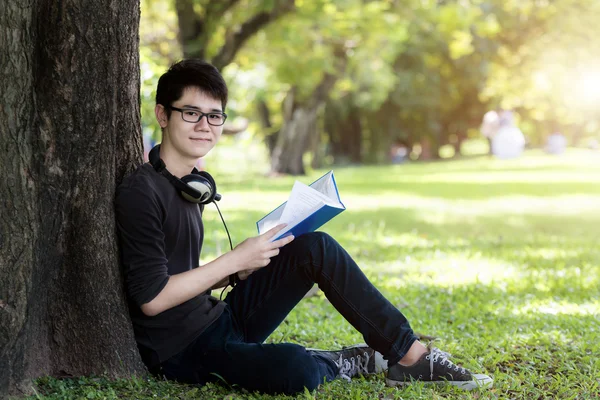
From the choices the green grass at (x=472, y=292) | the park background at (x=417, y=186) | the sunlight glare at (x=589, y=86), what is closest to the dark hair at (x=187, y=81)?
the park background at (x=417, y=186)

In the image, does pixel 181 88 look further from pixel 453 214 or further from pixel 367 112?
pixel 367 112

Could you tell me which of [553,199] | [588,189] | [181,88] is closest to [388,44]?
[588,189]

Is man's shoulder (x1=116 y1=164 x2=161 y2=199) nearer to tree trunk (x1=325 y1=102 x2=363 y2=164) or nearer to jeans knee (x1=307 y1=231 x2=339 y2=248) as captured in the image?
jeans knee (x1=307 y1=231 x2=339 y2=248)

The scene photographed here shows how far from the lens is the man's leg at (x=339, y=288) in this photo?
11.9 feet

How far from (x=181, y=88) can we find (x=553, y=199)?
1420 centimetres

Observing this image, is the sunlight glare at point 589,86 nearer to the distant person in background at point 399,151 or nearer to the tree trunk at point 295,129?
the tree trunk at point 295,129

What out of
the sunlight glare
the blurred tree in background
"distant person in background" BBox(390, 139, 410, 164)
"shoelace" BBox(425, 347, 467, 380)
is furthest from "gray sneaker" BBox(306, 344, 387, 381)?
"distant person in background" BBox(390, 139, 410, 164)

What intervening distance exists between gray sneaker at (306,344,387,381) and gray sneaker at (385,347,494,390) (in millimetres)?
253

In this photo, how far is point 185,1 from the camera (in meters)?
15.6

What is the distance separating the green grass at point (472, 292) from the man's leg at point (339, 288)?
270mm

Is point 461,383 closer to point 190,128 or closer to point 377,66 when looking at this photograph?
point 190,128

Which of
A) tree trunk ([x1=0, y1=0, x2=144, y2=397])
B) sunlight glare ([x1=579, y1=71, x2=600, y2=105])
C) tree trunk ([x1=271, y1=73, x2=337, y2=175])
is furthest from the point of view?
sunlight glare ([x1=579, y1=71, x2=600, y2=105])

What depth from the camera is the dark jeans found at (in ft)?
11.5

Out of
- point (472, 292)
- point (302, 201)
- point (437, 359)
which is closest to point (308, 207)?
point (302, 201)
